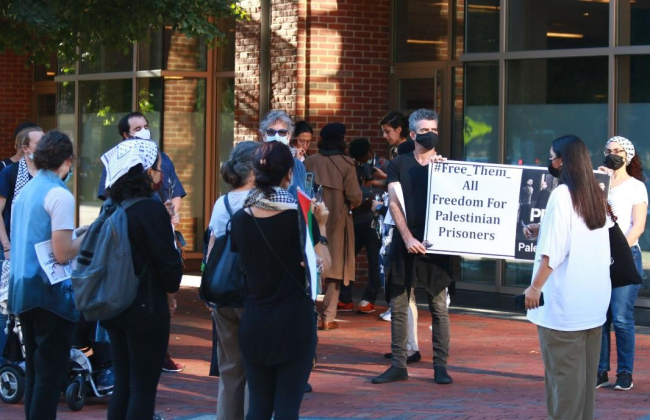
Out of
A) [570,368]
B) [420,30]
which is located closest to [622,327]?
[570,368]

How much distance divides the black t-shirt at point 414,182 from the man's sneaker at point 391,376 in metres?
1.02

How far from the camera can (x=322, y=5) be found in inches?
535

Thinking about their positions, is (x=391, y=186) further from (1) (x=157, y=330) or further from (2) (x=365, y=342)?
(1) (x=157, y=330)

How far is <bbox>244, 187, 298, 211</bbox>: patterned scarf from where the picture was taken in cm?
542

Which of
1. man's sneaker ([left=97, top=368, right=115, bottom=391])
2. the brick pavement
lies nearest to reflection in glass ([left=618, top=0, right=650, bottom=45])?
the brick pavement

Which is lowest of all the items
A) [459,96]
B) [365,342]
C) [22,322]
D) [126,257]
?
[365,342]

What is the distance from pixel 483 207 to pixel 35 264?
3.65 metres

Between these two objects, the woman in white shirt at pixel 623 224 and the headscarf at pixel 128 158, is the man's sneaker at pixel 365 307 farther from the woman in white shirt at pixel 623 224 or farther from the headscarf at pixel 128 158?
the headscarf at pixel 128 158

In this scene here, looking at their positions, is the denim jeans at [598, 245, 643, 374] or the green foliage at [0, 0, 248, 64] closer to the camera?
the denim jeans at [598, 245, 643, 374]

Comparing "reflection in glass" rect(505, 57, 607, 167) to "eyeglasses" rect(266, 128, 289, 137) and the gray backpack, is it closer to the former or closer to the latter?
"eyeglasses" rect(266, 128, 289, 137)

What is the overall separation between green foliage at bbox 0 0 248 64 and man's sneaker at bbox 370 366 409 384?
4.09m

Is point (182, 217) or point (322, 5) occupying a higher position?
point (322, 5)

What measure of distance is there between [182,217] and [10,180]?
777 centimetres

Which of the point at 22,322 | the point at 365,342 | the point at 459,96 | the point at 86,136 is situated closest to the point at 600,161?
the point at 459,96
